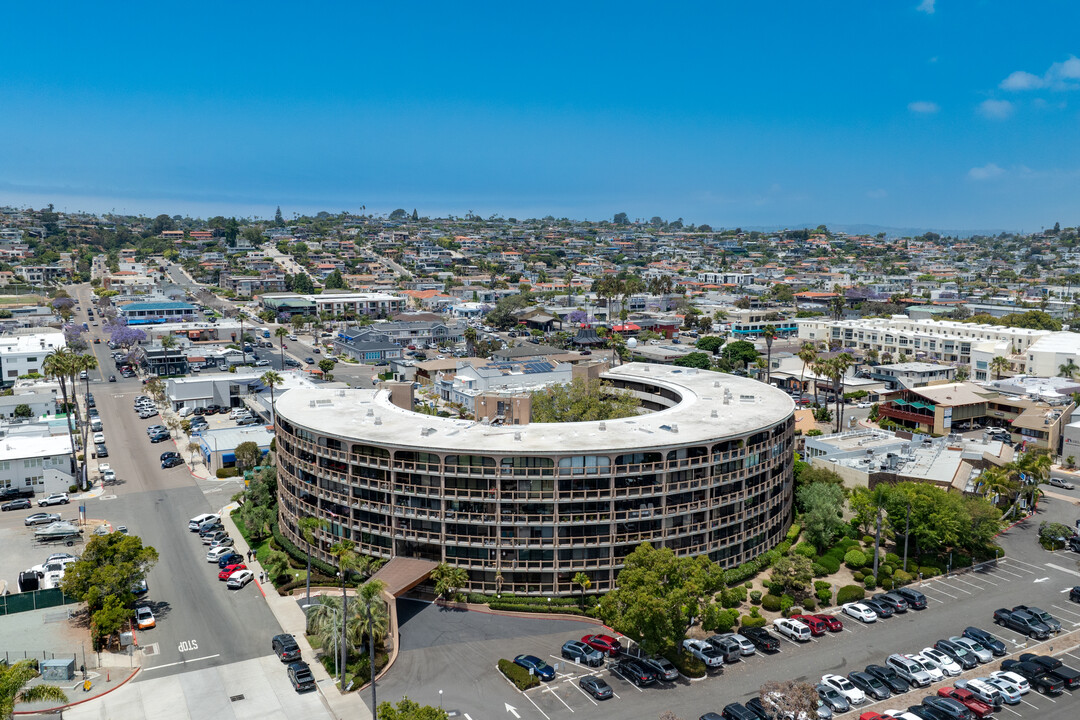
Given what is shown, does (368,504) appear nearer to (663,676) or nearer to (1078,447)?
(663,676)

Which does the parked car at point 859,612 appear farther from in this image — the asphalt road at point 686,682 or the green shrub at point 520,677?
the green shrub at point 520,677

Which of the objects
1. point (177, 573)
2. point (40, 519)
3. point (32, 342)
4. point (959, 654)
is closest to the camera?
point (959, 654)

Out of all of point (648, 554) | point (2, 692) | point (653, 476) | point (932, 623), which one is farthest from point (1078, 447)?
point (2, 692)

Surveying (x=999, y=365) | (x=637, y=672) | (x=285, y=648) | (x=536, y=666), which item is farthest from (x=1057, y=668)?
(x=999, y=365)

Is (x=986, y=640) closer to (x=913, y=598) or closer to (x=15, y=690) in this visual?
(x=913, y=598)

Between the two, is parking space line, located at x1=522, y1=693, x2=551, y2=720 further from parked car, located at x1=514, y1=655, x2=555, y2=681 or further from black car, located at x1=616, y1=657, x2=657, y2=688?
black car, located at x1=616, y1=657, x2=657, y2=688

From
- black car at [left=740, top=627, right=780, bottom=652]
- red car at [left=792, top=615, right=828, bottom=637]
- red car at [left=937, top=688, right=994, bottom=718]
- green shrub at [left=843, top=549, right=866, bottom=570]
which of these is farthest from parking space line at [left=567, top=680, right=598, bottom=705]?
green shrub at [left=843, top=549, right=866, bottom=570]
